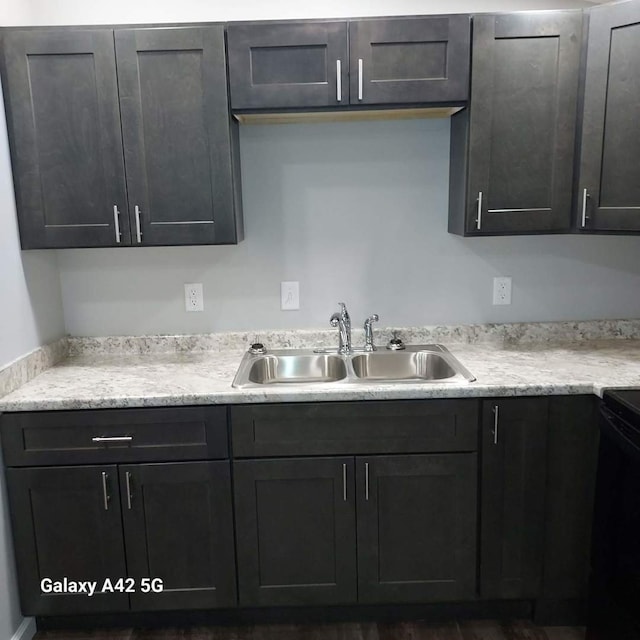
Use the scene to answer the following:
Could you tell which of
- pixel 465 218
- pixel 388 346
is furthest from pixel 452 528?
pixel 465 218

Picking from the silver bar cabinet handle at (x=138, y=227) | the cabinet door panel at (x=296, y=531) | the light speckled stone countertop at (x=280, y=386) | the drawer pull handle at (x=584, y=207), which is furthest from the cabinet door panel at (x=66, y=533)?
the drawer pull handle at (x=584, y=207)

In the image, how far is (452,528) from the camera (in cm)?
197

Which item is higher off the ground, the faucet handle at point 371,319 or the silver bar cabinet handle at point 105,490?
the faucet handle at point 371,319

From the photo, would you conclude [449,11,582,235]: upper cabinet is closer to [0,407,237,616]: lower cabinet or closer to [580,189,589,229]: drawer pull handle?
[580,189,589,229]: drawer pull handle

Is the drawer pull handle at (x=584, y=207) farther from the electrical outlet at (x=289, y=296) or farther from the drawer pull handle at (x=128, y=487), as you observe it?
the drawer pull handle at (x=128, y=487)

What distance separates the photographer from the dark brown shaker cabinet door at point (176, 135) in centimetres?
193

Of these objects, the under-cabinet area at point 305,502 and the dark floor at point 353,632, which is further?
the dark floor at point 353,632

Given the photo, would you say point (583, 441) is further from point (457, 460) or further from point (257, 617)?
point (257, 617)

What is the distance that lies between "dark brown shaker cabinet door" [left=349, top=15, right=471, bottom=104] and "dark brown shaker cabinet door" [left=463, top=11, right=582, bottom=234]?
0.07 meters

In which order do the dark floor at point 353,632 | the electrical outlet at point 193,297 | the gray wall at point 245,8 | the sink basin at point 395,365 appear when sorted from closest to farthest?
the dark floor at point 353,632
the gray wall at point 245,8
the sink basin at point 395,365
the electrical outlet at point 193,297

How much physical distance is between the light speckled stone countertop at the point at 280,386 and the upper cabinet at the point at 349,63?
987mm

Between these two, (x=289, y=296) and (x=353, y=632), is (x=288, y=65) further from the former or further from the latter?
(x=353, y=632)

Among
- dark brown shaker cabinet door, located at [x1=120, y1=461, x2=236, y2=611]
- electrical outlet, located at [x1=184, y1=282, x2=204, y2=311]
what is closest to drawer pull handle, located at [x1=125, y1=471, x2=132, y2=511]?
dark brown shaker cabinet door, located at [x1=120, y1=461, x2=236, y2=611]

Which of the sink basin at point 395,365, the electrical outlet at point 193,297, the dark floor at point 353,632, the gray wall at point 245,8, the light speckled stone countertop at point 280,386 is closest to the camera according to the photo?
the light speckled stone countertop at point 280,386
